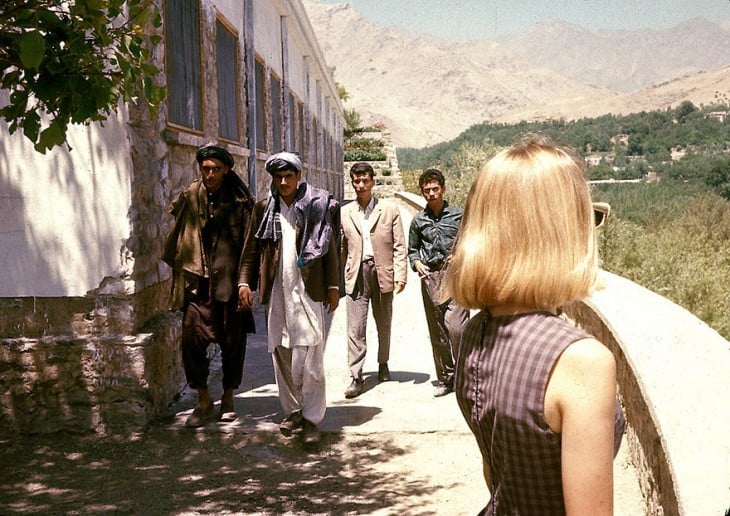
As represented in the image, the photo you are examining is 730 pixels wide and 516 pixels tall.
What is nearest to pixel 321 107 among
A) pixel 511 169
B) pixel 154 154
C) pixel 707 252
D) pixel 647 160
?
pixel 707 252

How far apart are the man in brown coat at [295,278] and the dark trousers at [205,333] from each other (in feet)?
0.81

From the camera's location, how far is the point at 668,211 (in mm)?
24891

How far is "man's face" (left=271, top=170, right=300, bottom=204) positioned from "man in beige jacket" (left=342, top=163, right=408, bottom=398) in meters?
1.25

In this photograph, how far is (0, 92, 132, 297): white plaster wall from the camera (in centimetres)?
516

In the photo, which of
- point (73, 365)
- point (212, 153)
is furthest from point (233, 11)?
point (73, 365)

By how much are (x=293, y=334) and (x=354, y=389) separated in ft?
4.27

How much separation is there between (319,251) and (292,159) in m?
0.63

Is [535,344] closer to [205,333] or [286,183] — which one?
[286,183]

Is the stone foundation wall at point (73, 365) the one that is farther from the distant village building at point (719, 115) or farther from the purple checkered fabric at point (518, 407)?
the distant village building at point (719, 115)

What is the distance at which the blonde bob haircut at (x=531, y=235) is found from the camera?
1433 millimetres

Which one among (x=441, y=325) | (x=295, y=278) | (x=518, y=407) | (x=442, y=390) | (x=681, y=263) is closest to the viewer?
(x=518, y=407)

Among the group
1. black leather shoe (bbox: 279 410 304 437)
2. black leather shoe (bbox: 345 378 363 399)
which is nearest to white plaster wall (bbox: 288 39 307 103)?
black leather shoe (bbox: 345 378 363 399)

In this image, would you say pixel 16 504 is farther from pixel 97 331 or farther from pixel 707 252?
pixel 707 252

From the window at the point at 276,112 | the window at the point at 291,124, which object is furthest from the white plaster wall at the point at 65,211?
the window at the point at 291,124
